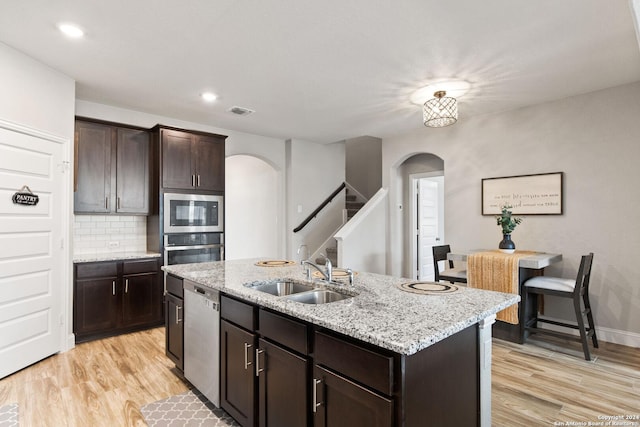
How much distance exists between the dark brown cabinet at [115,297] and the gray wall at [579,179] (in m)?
4.01

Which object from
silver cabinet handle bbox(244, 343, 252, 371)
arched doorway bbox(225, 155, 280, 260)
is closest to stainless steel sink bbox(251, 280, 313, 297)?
silver cabinet handle bbox(244, 343, 252, 371)

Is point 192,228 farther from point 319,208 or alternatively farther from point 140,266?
point 319,208

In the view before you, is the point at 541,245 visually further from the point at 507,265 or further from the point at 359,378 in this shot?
the point at 359,378

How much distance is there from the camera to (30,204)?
303cm

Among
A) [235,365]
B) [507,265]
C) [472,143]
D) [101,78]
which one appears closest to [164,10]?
[101,78]

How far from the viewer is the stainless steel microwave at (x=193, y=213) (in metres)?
4.25

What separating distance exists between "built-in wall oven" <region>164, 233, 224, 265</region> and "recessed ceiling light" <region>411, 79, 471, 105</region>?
298 cm

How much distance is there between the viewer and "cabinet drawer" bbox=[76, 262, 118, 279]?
3635 mm

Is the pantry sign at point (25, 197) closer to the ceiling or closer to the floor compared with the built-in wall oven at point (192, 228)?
closer to the ceiling

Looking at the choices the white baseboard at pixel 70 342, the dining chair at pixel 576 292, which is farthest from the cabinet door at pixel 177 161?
the dining chair at pixel 576 292

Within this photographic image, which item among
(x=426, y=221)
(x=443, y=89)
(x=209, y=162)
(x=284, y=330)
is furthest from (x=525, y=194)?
(x=209, y=162)

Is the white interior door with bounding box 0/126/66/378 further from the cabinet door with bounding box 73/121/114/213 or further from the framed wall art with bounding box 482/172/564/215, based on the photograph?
the framed wall art with bounding box 482/172/564/215

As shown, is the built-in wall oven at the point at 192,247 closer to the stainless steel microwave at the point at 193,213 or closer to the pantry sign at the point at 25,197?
the stainless steel microwave at the point at 193,213

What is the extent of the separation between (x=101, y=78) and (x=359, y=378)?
3.57 metres
